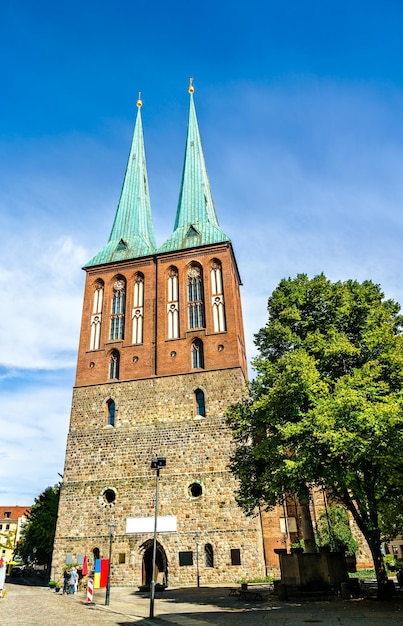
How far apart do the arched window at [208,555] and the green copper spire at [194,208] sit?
1881cm

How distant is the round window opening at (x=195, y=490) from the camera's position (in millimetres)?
24891

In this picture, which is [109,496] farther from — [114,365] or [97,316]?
[97,316]

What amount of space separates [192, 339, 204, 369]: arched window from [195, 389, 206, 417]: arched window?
68.4 inches

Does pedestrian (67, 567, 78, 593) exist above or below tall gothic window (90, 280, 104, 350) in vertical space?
below

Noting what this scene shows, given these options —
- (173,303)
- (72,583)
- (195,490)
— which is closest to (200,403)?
(195,490)

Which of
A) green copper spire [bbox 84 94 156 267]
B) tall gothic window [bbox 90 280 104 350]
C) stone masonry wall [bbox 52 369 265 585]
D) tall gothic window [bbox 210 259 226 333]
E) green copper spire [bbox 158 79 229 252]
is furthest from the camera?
green copper spire [bbox 84 94 156 267]

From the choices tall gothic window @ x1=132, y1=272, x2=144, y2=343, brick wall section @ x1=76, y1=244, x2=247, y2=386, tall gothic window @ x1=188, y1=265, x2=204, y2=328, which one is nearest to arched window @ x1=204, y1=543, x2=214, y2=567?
brick wall section @ x1=76, y1=244, x2=247, y2=386

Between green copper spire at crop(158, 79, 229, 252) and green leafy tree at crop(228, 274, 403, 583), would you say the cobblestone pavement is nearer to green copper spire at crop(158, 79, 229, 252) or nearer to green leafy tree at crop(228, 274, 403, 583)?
green leafy tree at crop(228, 274, 403, 583)

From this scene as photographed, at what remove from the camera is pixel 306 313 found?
19000mm

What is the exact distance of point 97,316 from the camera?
105ft

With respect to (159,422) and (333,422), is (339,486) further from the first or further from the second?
(159,422)

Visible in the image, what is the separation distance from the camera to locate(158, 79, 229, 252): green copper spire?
32.9 metres

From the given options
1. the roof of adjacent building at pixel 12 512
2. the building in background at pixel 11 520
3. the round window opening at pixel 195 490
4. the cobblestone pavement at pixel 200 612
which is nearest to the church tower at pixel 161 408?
the round window opening at pixel 195 490

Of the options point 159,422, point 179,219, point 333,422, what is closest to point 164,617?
point 333,422
